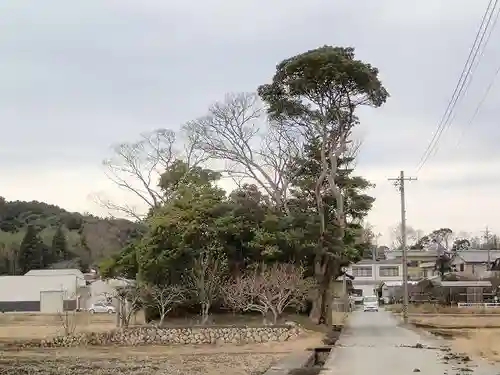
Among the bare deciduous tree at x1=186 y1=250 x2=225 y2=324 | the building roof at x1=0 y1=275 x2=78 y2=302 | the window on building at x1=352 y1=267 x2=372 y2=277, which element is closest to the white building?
the window on building at x1=352 y1=267 x2=372 y2=277

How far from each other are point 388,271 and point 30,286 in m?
60.8

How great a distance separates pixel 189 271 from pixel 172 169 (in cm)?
1167

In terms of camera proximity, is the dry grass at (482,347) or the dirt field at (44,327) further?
the dirt field at (44,327)

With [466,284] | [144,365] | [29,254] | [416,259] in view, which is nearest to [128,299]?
[144,365]

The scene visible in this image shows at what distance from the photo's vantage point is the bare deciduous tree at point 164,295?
32250mm

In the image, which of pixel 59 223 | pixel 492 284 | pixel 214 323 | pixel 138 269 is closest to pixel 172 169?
pixel 138 269

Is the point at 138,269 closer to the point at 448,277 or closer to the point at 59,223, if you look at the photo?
the point at 448,277

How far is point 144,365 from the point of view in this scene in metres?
19.6

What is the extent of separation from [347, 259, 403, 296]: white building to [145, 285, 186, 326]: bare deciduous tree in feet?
265

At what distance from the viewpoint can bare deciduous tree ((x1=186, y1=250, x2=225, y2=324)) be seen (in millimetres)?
31969

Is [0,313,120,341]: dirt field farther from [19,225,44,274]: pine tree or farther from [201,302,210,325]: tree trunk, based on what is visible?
[19,225,44,274]: pine tree

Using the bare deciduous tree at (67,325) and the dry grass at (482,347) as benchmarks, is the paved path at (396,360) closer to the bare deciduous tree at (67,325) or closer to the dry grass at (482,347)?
the dry grass at (482,347)

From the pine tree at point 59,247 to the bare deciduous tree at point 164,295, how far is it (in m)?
71.9

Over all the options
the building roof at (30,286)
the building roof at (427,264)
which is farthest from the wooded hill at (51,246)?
the building roof at (427,264)
